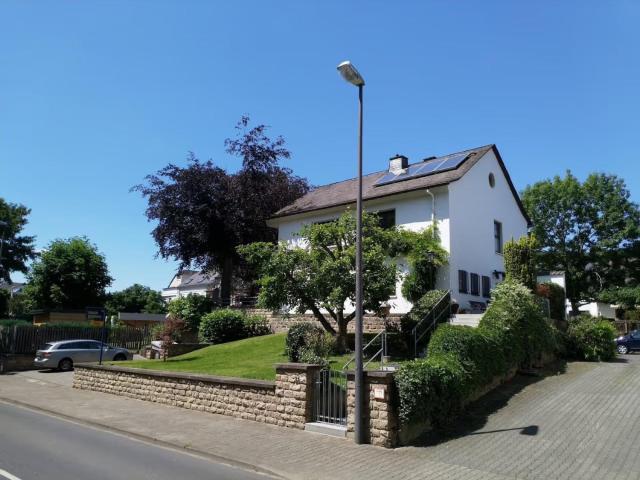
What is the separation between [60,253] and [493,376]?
127ft

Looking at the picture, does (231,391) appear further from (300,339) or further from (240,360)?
(240,360)

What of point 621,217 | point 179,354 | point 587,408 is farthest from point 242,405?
point 621,217

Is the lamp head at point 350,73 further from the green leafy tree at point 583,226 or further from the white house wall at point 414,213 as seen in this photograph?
the green leafy tree at point 583,226

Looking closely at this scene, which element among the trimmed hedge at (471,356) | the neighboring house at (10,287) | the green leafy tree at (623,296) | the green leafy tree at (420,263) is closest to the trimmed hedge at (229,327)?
the green leafy tree at (420,263)

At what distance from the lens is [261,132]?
34.9 meters

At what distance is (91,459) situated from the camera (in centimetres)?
877

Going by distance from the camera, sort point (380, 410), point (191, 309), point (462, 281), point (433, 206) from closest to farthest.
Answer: point (380, 410)
point (462, 281)
point (433, 206)
point (191, 309)

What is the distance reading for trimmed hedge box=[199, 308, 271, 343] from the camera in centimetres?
2506

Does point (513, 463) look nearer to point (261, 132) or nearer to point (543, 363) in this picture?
point (543, 363)

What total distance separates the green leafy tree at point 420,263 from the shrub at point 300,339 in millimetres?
5053

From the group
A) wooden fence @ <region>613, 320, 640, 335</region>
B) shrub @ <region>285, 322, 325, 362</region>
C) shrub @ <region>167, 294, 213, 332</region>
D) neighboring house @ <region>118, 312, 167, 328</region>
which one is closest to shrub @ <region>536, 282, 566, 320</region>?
shrub @ <region>285, 322, 325, 362</region>

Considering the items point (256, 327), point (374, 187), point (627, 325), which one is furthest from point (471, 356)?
point (627, 325)

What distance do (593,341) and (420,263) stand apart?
21.9 ft

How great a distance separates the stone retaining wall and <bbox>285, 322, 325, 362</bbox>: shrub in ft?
12.1
